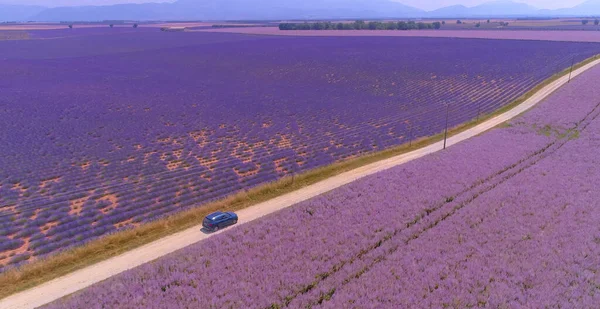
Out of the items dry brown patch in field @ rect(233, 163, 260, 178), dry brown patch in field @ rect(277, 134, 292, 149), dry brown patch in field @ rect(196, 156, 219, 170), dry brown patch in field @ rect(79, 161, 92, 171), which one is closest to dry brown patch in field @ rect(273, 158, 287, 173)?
dry brown patch in field @ rect(233, 163, 260, 178)

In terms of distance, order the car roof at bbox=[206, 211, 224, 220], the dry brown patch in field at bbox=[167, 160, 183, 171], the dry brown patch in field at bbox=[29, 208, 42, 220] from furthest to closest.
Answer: the dry brown patch in field at bbox=[167, 160, 183, 171] → the dry brown patch in field at bbox=[29, 208, 42, 220] → the car roof at bbox=[206, 211, 224, 220]

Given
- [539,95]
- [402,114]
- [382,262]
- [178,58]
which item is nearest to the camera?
[382,262]

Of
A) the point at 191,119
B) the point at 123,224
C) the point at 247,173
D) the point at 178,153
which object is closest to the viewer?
the point at 123,224

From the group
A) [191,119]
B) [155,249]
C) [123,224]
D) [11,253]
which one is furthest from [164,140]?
[155,249]

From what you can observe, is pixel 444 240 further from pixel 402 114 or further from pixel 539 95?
pixel 539 95

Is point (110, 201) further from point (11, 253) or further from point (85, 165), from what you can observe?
point (85, 165)

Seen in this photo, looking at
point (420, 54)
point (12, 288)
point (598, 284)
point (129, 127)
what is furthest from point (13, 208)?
point (420, 54)

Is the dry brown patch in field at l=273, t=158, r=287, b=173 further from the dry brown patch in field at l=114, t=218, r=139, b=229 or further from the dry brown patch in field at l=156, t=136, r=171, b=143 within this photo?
the dry brown patch in field at l=156, t=136, r=171, b=143

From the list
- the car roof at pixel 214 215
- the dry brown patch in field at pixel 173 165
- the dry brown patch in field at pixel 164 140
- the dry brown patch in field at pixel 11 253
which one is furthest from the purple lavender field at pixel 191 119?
the car roof at pixel 214 215
